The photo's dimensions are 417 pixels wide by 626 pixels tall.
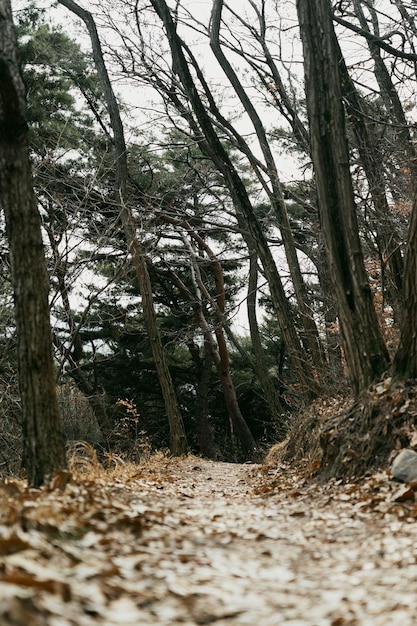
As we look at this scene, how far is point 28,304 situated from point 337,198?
163 inches

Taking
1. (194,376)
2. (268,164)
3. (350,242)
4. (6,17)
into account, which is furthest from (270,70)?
(194,376)

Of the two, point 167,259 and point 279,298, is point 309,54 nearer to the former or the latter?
point 279,298

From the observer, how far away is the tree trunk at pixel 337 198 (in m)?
7.38

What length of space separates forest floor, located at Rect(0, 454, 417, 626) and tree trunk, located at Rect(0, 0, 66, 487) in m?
0.42

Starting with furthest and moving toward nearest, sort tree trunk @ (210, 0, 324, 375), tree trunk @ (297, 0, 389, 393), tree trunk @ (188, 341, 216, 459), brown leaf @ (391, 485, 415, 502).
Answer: tree trunk @ (188, 341, 216, 459) → tree trunk @ (210, 0, 324, 375) → tree trunk @ (297, 0, 389, 393) → brown leaf @ (391, 485, 415, 502)

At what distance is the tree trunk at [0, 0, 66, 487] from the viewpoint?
4.96 meters

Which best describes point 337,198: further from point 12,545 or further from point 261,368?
point 261,368

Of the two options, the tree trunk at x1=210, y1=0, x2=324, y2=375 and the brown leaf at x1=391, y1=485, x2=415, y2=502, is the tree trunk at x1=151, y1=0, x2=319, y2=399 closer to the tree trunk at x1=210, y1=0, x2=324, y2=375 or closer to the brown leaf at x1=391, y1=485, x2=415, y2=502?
the tree trunk at x1=210, y1=0, x2=324, y2=375

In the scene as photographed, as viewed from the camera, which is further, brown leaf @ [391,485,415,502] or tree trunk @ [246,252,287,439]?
tree trunk @ [246,252,287,439]

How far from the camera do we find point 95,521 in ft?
12.2

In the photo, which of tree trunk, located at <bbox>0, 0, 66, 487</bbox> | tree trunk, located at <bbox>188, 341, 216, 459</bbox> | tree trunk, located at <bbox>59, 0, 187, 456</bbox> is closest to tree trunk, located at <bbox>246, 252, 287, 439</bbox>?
tree trunk, located at <bbox>59, 0, 187, 456</bbox>

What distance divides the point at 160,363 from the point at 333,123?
7192 mm

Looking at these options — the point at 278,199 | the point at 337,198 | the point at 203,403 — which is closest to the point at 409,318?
the point at 337,198

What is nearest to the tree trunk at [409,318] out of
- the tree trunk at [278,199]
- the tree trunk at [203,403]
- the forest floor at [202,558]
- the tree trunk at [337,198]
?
the tree trunk at [337,198]
